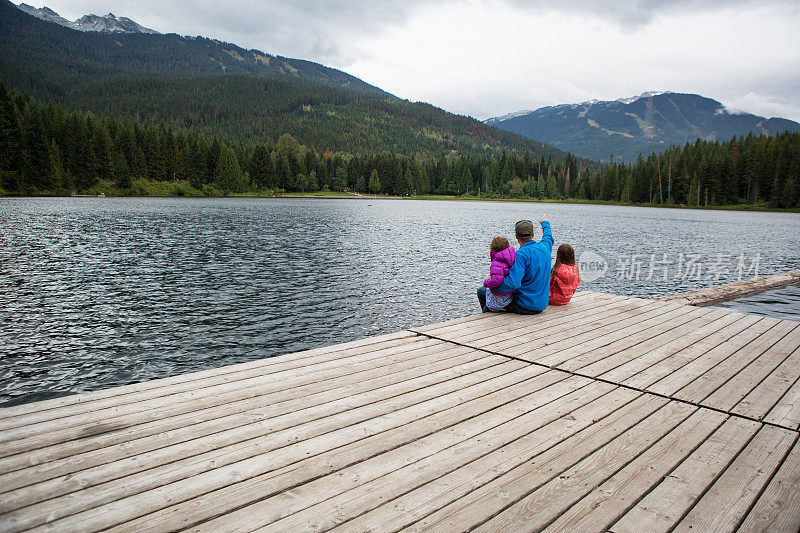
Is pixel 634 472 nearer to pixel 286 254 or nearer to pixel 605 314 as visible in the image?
pixel 605 314

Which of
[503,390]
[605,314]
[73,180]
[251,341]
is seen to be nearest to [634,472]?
[503,390]

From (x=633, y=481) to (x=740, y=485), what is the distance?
2.65ft

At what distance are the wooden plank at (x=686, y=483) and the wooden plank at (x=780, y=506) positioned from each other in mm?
302

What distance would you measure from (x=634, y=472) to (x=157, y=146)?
450ft

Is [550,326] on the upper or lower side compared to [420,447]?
lower

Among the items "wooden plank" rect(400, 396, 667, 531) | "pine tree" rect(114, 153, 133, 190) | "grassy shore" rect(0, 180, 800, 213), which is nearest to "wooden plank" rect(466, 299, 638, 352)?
"wooden plank" rect(400, 396, 667, 531)

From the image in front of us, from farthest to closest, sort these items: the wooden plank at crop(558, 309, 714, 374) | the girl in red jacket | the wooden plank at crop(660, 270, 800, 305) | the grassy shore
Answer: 1. the grassy shore
2. the wooden plank at crop(660, 270, 800, 305)
3. the girl in red jacket
4. the wooden plank at crop(558, 309, 714, 374)

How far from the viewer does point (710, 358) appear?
6.53 meters

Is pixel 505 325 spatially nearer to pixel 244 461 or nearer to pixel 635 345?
pixel 635 345

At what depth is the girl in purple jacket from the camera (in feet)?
27.6

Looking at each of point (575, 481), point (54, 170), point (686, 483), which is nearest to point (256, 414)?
point (575, 481)

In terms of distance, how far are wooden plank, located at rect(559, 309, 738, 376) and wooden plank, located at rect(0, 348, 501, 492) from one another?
1.30 m

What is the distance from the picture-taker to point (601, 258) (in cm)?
3197

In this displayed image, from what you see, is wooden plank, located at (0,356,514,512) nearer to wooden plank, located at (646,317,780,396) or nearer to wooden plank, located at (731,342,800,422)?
wooden plank, located at (646,317,780,396)
